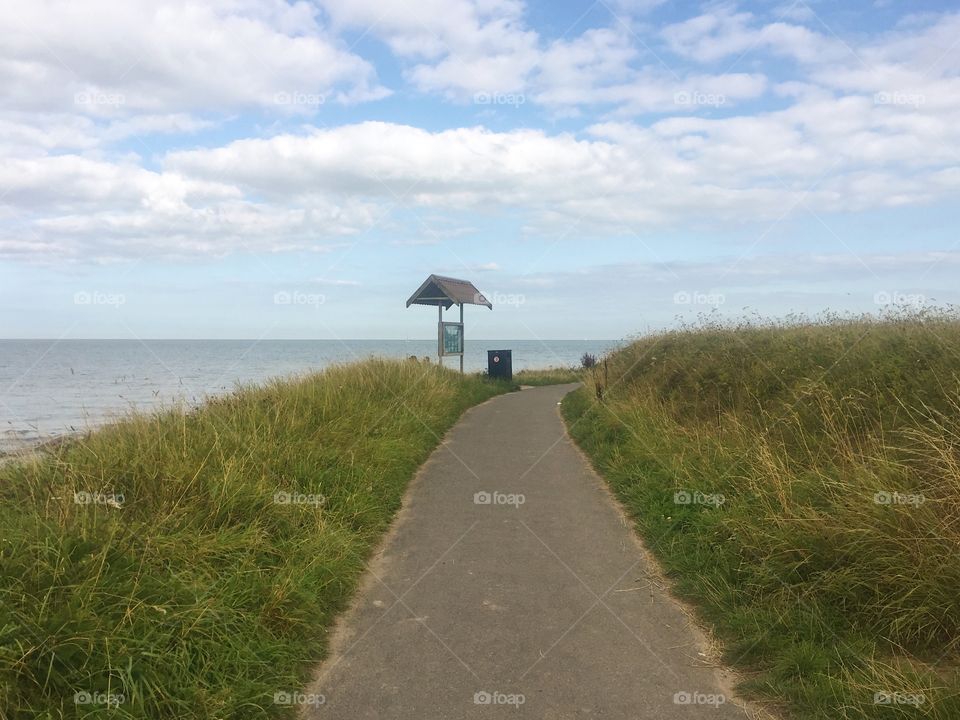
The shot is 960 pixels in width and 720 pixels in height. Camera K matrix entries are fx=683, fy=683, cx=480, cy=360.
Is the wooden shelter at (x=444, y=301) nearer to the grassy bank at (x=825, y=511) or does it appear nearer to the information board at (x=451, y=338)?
the information board at (x=451, y=338)

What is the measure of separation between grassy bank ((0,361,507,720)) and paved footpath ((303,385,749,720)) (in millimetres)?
337

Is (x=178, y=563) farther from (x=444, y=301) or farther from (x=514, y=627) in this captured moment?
(x=444, y=301)

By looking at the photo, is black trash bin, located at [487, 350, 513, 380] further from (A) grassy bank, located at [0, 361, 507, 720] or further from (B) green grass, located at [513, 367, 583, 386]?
(A) grassy bank, located at [0, 361, 507, 720]

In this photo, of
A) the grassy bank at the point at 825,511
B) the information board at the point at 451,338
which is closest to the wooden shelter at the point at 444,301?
the information board at the point at 451,338

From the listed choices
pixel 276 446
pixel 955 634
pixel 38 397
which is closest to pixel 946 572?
pixel 955 634

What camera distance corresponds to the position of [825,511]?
518 centimetres

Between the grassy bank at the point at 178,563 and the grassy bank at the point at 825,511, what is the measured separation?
113 inches

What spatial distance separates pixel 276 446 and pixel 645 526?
408 cm

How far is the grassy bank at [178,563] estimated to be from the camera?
11.2ft

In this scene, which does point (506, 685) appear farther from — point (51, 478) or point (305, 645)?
point (51, 478)

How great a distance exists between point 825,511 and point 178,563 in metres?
4.68

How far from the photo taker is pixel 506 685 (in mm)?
3996

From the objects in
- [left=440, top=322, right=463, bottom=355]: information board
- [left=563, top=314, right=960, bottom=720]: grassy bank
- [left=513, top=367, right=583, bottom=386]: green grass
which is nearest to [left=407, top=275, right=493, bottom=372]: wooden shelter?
[left=440, top=322, right=463, bottom=355]: information board

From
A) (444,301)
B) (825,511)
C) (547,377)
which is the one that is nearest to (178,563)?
(825,511)
